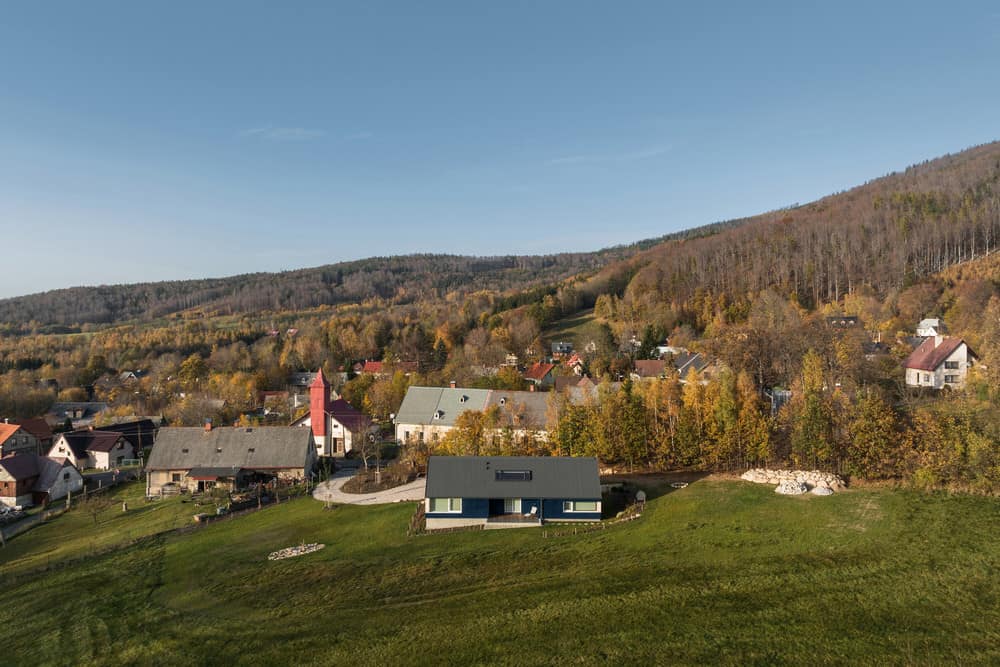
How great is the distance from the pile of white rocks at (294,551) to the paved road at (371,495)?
7.59 m

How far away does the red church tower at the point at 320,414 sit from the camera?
176ft

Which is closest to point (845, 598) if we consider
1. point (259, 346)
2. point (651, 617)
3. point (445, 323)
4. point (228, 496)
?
point (651, 617)

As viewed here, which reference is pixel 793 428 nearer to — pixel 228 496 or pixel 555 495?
pixel 555 495

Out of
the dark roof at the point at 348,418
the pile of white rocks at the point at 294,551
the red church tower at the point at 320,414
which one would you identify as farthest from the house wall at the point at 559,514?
the red church tower at the point at 320,414

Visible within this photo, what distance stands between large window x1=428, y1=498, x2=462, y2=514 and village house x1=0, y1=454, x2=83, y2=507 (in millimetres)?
35820

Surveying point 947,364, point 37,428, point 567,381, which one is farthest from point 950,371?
point 37,428

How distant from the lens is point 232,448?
153ft

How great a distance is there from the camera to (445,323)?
116 m

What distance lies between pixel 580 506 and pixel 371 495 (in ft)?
52.2

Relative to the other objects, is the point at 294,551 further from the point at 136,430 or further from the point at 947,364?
the point at 947,364

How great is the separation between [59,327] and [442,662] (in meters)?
203

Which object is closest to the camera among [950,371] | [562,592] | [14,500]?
[562,592]

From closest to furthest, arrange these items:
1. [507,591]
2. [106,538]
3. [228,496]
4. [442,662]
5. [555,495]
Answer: [442,662]
[507,591]
[555,495]
[106,538]
[228,496]

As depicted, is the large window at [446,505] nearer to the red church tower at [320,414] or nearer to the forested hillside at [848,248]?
the red church tower at [320,414]
